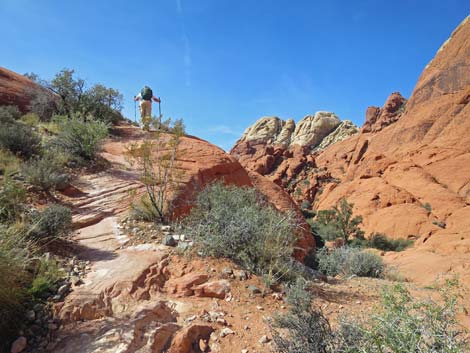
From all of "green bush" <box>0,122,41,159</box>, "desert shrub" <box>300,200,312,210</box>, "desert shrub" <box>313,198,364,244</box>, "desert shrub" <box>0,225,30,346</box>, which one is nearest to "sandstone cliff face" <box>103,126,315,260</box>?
"green bush" <box>0,122,41,159</box>

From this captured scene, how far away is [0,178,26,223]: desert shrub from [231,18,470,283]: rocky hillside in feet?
32.8

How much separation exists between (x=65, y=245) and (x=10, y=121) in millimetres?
6278

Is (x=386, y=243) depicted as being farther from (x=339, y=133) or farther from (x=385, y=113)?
(x=339, y=133)

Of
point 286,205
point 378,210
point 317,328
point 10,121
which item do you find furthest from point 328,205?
point 317,328

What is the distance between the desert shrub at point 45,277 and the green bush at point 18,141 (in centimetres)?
465

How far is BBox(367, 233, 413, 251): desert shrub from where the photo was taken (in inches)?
762

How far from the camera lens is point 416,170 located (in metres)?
28.5

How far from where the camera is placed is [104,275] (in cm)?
382

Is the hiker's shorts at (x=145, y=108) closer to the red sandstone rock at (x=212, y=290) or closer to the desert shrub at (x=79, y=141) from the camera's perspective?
the desert shrub at (x=79, y=141)

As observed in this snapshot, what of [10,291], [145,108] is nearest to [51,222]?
[10,291]

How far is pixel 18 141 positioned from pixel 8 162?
1.07 meters

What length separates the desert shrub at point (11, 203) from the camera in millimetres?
4363

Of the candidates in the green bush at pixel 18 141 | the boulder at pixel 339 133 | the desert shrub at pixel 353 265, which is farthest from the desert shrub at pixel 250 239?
the boulder at pixel 339 133

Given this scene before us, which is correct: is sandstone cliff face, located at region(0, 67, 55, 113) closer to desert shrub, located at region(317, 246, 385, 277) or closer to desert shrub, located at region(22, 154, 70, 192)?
desert shrub, located at region(22, 154, 70, 192)
